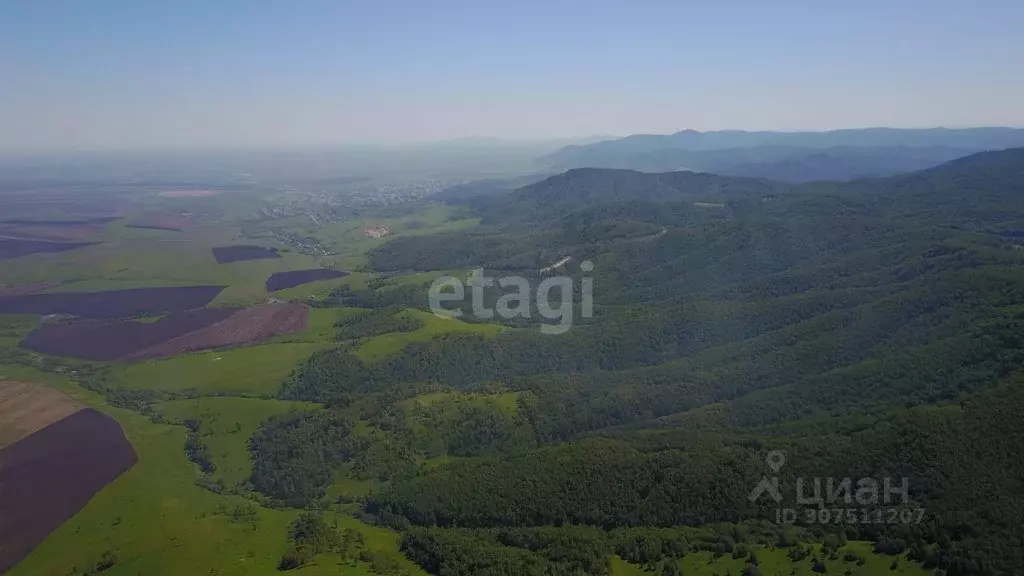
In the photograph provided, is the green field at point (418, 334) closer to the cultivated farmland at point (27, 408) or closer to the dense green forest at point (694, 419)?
the dense green forest at point (694, 419)

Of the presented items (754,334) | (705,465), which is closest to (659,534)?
(705,465)

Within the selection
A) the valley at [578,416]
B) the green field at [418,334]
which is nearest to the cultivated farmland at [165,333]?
the valley at [578,416]

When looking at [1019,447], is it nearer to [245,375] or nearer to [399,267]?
[245,375]
